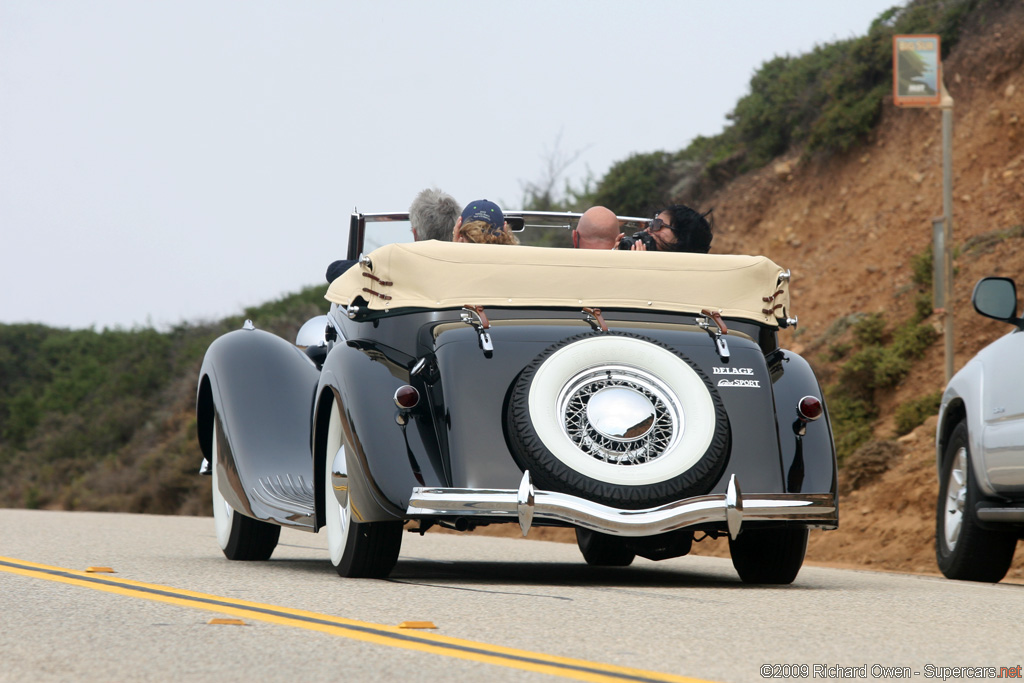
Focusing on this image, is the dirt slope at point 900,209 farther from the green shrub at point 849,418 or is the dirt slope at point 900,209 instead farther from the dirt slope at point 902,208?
the green shrub at point 849,418

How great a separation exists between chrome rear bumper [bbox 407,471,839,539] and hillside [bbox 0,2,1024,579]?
5.33 metres

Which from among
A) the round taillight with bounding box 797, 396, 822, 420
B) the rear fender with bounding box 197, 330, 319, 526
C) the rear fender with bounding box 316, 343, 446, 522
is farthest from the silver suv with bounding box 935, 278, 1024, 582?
the rear fender with bounding box 197, 330, 319, 526

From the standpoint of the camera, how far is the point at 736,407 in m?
6.13

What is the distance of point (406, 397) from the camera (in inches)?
235

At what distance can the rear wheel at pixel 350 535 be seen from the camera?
6.14 meters

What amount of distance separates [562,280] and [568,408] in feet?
2.61

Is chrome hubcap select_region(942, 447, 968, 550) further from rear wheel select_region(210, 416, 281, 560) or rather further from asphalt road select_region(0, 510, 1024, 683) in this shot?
rear wheel select_region(210, 416, 281, 560)

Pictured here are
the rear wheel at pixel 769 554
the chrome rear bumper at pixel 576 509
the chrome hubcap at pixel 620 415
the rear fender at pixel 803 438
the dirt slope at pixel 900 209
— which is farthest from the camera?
the dirt slope at pixel 900 209

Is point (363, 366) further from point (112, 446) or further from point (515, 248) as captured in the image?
point (112, 446)

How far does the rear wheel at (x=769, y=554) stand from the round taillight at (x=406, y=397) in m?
1.73

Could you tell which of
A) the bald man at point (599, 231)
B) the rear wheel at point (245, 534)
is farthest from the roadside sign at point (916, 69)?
the rear wheel at point (245, 534)

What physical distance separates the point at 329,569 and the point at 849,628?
3.28m

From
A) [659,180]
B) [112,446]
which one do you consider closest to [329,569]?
[659,180]

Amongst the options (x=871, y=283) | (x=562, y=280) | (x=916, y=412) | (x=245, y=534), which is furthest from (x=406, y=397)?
(x=871, y=283)
